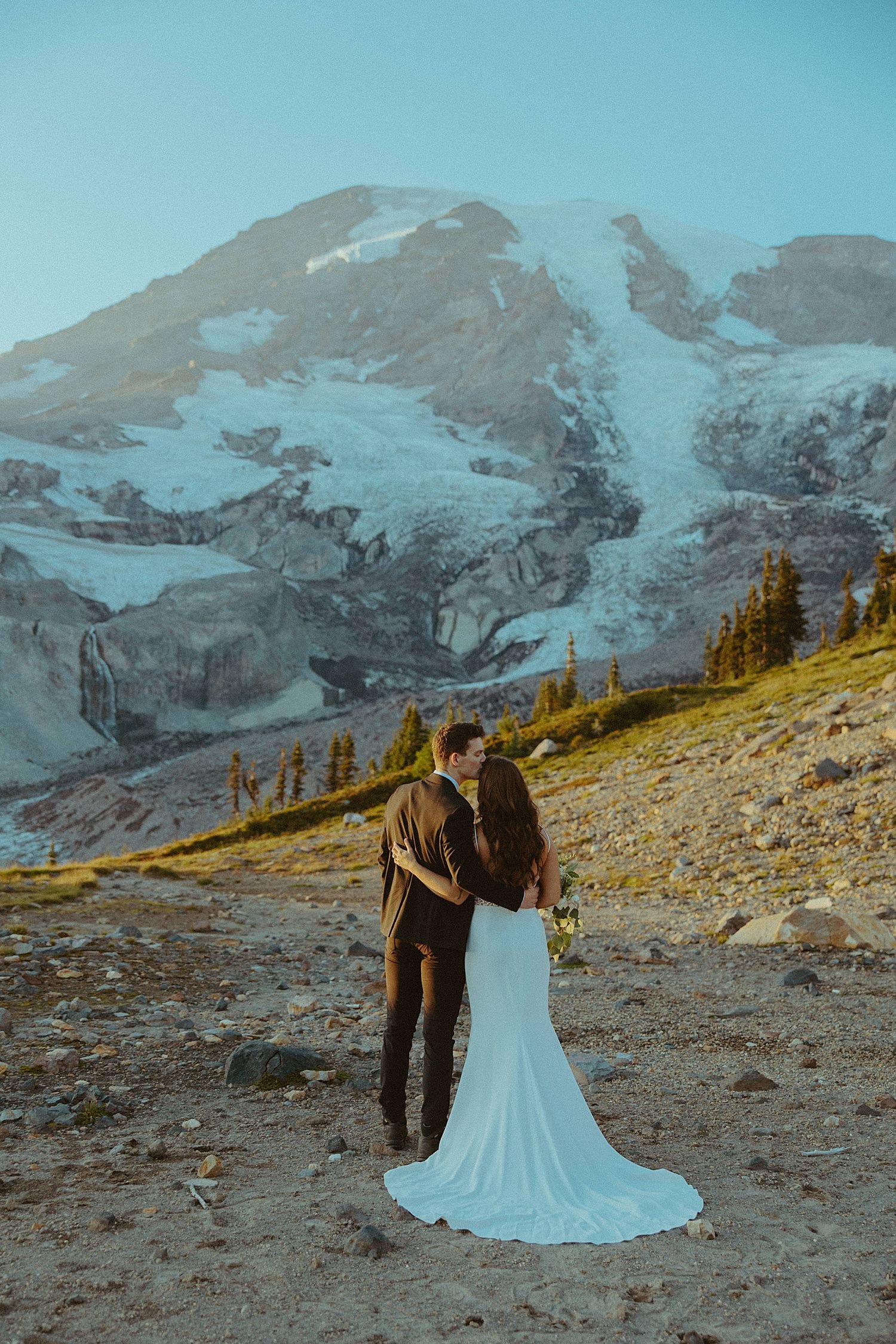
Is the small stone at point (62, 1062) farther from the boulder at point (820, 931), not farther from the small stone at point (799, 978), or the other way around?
the boulder at point (820, 931)

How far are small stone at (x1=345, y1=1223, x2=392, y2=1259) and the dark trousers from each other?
1301mm

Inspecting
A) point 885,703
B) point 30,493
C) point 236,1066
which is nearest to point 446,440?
point 30,493

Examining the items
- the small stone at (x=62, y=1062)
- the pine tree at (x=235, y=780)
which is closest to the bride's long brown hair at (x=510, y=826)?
the small stone at (x=62, y=1062)

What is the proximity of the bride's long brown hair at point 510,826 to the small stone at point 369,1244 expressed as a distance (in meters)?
1.87

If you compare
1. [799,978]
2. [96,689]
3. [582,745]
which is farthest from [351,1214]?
[96,689]

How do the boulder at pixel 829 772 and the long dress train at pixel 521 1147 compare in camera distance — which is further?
the boulder at pixel 829 772

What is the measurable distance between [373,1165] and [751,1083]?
3011mm

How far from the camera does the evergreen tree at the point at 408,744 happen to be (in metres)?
50.3

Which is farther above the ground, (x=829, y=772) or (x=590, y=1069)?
(x=590, y=1069)

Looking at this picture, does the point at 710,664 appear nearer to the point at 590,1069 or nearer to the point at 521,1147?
the point at 590,1069

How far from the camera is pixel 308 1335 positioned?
11.2 ft

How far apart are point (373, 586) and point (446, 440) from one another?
5166cm

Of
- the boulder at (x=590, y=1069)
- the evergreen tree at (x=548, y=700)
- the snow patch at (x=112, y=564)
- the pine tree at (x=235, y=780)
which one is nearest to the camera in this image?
the boulder at (x=590, y=1069)

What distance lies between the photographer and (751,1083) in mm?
6809
